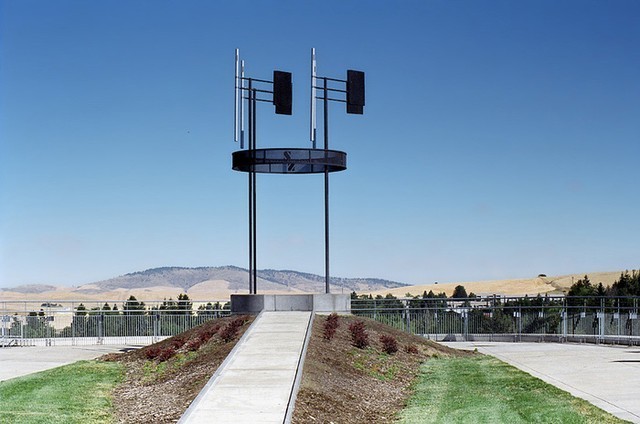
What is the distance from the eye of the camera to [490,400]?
63.8 feet

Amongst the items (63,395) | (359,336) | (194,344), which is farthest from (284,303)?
(63,395)

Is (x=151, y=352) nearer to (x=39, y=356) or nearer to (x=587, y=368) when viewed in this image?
(x=39, y=356)

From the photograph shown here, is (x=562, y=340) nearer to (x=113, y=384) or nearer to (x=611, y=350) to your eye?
(x=611, y=350)

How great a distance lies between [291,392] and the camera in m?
17.7

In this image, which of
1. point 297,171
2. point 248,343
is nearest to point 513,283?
point 297,171

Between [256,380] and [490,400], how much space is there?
4.63 meters

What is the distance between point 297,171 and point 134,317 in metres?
10.9

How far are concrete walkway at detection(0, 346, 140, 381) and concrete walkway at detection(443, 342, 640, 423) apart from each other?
511 inches

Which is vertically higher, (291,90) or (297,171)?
(291,90)

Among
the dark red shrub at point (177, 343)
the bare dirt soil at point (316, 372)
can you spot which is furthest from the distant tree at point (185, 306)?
the dark red shrub at point (177, 343)

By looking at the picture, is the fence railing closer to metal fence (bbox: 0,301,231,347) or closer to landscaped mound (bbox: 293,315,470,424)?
metal fence (bbox: 0,301,231,347)

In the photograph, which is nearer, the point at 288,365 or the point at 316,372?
the point at 316,372

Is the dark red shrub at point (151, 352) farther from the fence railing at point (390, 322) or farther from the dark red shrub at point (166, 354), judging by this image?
the fence railing at point (390, 322)

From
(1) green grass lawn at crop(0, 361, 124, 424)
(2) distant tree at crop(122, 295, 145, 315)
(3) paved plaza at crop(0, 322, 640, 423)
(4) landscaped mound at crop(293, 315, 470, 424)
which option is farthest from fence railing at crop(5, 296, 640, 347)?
(1) green grass lawn at crop(0, 361, 124, 424)
